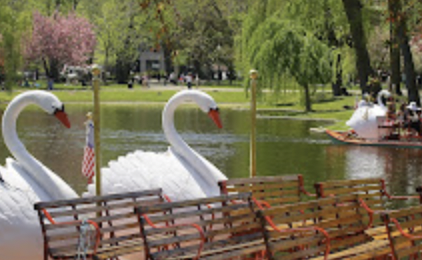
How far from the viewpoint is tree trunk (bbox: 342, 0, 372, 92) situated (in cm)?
3584

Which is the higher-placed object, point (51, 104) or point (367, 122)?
point (51, 104)

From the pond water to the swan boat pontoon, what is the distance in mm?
467

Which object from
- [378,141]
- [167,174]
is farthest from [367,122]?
[167,174]

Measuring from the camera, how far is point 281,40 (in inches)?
1731

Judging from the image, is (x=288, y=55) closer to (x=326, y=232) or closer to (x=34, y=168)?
(x=34, y=168)

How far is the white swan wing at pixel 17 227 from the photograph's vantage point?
Answer: 33.1 feet

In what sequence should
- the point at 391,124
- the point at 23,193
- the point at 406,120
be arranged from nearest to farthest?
1. the point at 23,193
2. the point at 391,124
3. the point at 406,120

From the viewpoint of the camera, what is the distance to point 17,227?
10156mm

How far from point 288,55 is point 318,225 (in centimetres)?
3527

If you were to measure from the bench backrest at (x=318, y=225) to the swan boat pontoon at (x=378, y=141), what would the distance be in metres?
19.1

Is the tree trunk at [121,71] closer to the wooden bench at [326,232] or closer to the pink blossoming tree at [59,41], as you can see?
the pink blossoming tree at [59,41]

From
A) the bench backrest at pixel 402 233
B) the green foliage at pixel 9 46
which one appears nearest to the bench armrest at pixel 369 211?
the bench backrest at pixel 402 233

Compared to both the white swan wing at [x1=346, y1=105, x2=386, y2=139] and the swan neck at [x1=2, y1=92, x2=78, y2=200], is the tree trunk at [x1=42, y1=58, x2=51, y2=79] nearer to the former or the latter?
the white swan wing at [x1=346, y1=105, x2=386, y2=139]

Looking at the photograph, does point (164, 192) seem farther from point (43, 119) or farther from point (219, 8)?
point (219, 8)
